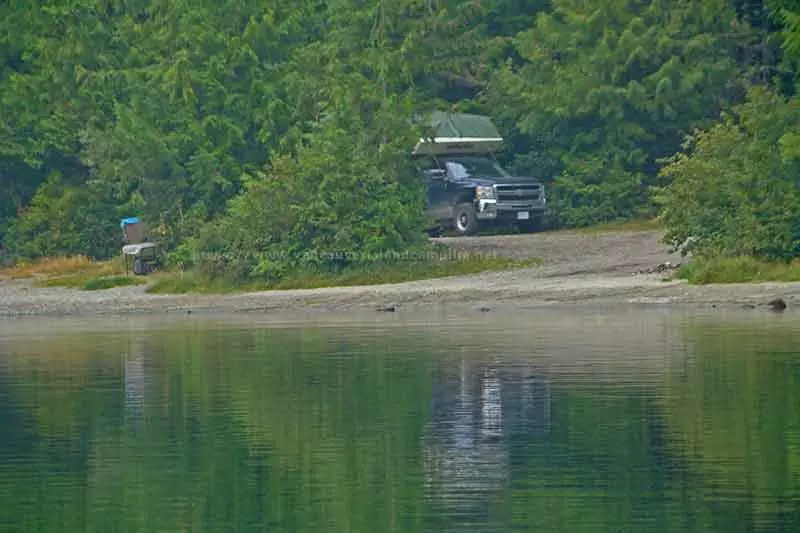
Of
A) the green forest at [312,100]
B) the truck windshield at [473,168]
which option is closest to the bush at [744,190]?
the green forest at [312,100]

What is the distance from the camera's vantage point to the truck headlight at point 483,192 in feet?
178

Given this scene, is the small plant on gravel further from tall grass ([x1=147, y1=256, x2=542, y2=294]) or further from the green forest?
the green forest

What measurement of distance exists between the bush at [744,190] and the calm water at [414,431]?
15.8 ft

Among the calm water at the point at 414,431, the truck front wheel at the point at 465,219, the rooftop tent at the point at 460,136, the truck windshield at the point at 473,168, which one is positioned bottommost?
the calm water at the point at 414,431

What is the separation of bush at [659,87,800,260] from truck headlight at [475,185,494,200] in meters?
8.43

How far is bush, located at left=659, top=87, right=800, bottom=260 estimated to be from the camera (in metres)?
43.6

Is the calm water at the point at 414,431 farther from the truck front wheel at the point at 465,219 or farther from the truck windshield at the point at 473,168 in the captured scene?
the truck windshield at the point at 473,168

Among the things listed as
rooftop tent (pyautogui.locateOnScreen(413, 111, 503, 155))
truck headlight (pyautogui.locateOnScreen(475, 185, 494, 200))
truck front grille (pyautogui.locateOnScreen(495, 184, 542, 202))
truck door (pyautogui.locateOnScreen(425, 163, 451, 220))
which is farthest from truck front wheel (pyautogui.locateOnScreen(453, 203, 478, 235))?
rooftop tent (pyautogui.locateOnScreen(413, 111, 503, 155))

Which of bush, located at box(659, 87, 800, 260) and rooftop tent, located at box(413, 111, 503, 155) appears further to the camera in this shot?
rooftop tent, located at box(413, 111, 503, 155)

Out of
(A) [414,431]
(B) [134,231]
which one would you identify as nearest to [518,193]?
(B) [134,231]

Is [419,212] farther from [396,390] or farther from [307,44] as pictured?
[396,390]

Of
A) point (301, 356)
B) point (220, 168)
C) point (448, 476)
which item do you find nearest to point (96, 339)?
point (301, 356)

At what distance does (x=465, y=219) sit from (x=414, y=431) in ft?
102

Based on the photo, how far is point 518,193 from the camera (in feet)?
179
